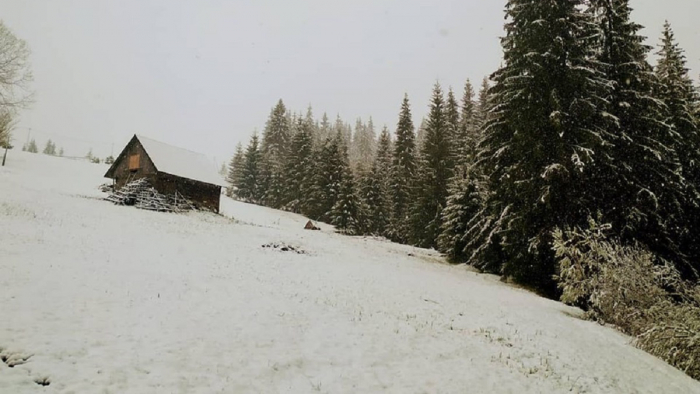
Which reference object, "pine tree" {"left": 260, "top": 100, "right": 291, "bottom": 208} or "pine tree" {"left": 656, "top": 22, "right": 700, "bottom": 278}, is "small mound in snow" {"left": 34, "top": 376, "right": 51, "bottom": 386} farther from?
"pine tree" {"left": 260, "top": 100, "right": 291, "bottom": 208}

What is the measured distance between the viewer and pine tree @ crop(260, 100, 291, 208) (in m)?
55.8

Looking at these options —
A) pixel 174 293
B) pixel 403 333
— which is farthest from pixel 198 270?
pixel 403 333

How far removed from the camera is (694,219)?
20.0 m

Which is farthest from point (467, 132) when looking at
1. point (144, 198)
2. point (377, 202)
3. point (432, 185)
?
point (144, 198)

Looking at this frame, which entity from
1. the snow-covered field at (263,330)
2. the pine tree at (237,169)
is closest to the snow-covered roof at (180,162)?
the snow-covered field at (263,330)

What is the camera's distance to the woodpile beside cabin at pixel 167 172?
32328 millimetres

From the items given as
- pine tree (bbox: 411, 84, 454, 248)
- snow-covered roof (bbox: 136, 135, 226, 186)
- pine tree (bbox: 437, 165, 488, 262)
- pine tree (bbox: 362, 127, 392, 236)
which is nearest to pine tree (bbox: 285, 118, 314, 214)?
pine tree (bbox: 362, 127, 392, 236)

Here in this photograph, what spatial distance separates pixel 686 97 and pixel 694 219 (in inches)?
320

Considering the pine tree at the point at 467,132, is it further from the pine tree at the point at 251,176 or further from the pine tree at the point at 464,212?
the pine tree at the point at 251,176

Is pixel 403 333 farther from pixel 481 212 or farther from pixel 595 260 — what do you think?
pixel 481 212

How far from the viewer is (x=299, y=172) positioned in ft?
175

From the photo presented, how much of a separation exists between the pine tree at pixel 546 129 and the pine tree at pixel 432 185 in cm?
1796

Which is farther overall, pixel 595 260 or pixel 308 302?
pixel 595 260

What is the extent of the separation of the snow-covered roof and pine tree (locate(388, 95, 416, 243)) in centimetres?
2054
